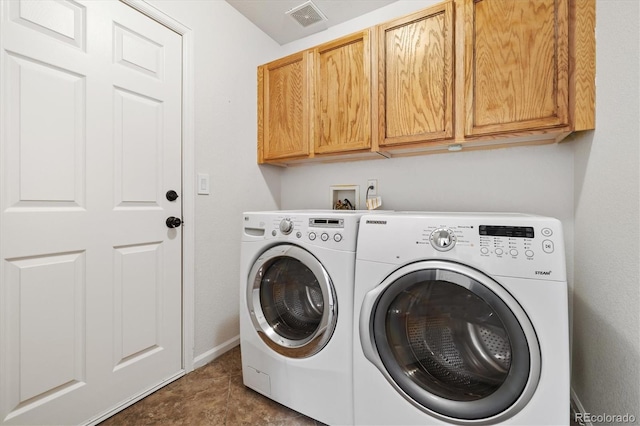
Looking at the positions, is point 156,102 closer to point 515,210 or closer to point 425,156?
point 425,156

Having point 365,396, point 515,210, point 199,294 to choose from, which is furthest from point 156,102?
point 515,210

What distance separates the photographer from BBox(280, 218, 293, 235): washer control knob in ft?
4.10

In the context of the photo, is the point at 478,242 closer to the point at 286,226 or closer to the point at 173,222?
the point at 286,226

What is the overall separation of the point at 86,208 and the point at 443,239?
1500 mm

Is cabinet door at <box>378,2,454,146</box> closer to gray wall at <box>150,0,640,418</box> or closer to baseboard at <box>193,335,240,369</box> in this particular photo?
gray wall at <box>150,0,640,418</box>

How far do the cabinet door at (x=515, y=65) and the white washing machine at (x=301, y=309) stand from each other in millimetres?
865

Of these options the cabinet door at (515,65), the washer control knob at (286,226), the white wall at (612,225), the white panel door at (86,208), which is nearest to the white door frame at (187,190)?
the white panel door at (86,208)

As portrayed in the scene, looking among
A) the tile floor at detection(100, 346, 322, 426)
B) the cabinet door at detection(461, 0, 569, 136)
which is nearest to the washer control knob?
the tile floor at detection(100, 346, 322, 426)

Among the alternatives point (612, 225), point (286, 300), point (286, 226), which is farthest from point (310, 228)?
point (612, 225)

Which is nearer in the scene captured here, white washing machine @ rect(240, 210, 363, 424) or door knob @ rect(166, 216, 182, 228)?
white washing machine @ rect(240, 210, 363, 424)

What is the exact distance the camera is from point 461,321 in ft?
3.15

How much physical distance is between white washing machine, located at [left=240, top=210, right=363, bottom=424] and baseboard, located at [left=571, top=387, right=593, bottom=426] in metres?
1.02

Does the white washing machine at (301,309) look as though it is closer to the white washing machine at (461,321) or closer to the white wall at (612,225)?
the white washing machine at (461,321)

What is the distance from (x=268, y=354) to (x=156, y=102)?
1.45 m
